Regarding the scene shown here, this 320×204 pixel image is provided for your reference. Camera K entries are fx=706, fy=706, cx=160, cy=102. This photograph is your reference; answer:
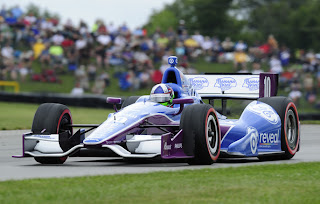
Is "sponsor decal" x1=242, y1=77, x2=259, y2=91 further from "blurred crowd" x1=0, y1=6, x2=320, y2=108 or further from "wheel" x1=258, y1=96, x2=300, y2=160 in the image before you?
"blurred crowd" x1=0, y1=6, x2=320, y2=108

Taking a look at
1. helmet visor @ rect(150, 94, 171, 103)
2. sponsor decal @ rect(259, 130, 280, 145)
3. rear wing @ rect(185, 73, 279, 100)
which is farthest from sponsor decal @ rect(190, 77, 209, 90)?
helmet visor @ rect(150, 94, 171, 103)

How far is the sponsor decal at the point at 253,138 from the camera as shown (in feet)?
35.1

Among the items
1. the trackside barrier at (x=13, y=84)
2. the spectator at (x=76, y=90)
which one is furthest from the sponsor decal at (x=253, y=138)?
the trackside barrier at (x=13, y=84)

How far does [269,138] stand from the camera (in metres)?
11.1

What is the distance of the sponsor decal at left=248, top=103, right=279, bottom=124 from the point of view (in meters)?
11.2

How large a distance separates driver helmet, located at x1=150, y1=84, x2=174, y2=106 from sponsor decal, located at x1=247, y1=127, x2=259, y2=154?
4.34 feet

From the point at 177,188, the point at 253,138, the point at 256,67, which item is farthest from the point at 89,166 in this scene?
the point at 256,67

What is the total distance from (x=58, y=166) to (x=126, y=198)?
11.7 ft

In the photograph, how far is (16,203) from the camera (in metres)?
6.16

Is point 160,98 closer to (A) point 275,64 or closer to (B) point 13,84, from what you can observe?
(A) point 275,64

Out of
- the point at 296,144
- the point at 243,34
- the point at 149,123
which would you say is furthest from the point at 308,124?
the point at 243,34

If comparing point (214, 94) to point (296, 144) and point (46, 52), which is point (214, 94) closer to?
point (296, 144)

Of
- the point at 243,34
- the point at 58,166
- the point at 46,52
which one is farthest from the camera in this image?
the point at 243,34

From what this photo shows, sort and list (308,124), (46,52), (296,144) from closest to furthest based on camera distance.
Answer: (296,144) < (308,124) < (46,52)
